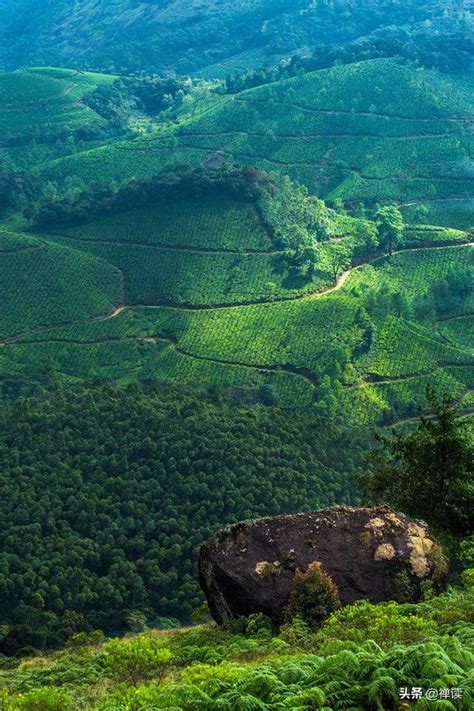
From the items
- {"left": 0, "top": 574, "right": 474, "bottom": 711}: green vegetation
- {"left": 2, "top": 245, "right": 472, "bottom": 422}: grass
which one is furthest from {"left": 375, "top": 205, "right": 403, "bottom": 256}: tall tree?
{"left": 0, "top": 574, "right": 474, "bottom": 711}: green vegetation

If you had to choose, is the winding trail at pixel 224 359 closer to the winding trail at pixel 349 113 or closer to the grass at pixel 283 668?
the winding trail at pixel 349 113

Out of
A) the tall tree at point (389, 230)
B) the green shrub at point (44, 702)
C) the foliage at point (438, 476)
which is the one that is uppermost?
the green shrub at point (44, 702)

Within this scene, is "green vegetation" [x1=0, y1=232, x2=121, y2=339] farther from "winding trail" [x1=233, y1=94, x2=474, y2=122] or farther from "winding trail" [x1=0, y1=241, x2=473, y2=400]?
"winding trail" [x1=233, y1=94, x2=474, y2=122]

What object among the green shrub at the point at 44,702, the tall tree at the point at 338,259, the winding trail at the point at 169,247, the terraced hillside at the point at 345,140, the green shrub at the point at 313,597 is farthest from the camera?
the terraced hillside at the point at 345,140

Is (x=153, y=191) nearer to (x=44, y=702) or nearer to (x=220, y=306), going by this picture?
(x=220, y=306)

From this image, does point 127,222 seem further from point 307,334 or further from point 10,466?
point 10,466

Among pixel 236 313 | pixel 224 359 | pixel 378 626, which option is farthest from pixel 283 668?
pixel 236 313

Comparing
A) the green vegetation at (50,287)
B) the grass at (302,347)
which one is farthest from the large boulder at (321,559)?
the green vegetation at (50,287)
